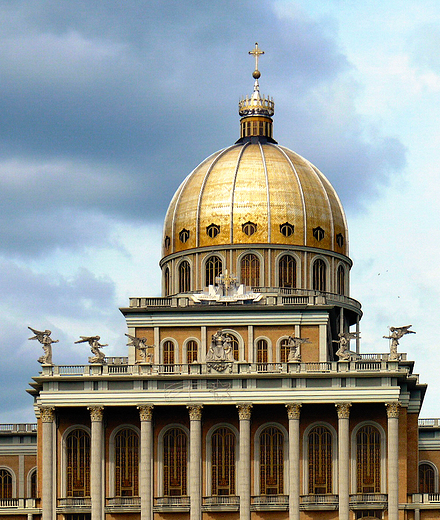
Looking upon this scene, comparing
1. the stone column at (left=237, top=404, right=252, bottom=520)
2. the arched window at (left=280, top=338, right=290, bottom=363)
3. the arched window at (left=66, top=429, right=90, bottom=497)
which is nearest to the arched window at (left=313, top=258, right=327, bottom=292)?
the arched window at (left=280, top=338, right=290, bottom=363)

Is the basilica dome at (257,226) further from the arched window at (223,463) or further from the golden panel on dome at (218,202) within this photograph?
the arched window at (223,463)

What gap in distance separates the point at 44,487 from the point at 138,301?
1634cm

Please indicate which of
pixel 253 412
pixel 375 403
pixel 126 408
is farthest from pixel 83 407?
pixel 375 403

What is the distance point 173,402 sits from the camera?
126688 mm

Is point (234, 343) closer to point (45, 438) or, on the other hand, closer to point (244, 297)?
point (244, 297)

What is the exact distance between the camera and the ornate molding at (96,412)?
126500 millimetres

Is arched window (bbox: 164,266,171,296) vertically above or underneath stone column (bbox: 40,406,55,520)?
above

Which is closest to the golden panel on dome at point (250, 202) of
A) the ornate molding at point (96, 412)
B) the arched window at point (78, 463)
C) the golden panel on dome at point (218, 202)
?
the golden panel on dome at point (218, 202)

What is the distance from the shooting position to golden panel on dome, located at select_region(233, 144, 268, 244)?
14125 centimetres

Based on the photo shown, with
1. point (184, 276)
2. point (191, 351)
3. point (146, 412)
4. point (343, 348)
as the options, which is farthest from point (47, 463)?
point (184, 276)

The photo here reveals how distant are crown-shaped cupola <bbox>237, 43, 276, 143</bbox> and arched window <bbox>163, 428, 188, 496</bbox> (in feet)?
98.3

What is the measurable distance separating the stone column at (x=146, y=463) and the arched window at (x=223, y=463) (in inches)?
168

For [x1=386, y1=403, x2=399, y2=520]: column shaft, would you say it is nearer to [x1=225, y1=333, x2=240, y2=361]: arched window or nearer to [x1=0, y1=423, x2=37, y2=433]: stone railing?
[x1=225, y1=333, x2=240, y2=361]: arched window

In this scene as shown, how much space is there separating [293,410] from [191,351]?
11.4 meters
